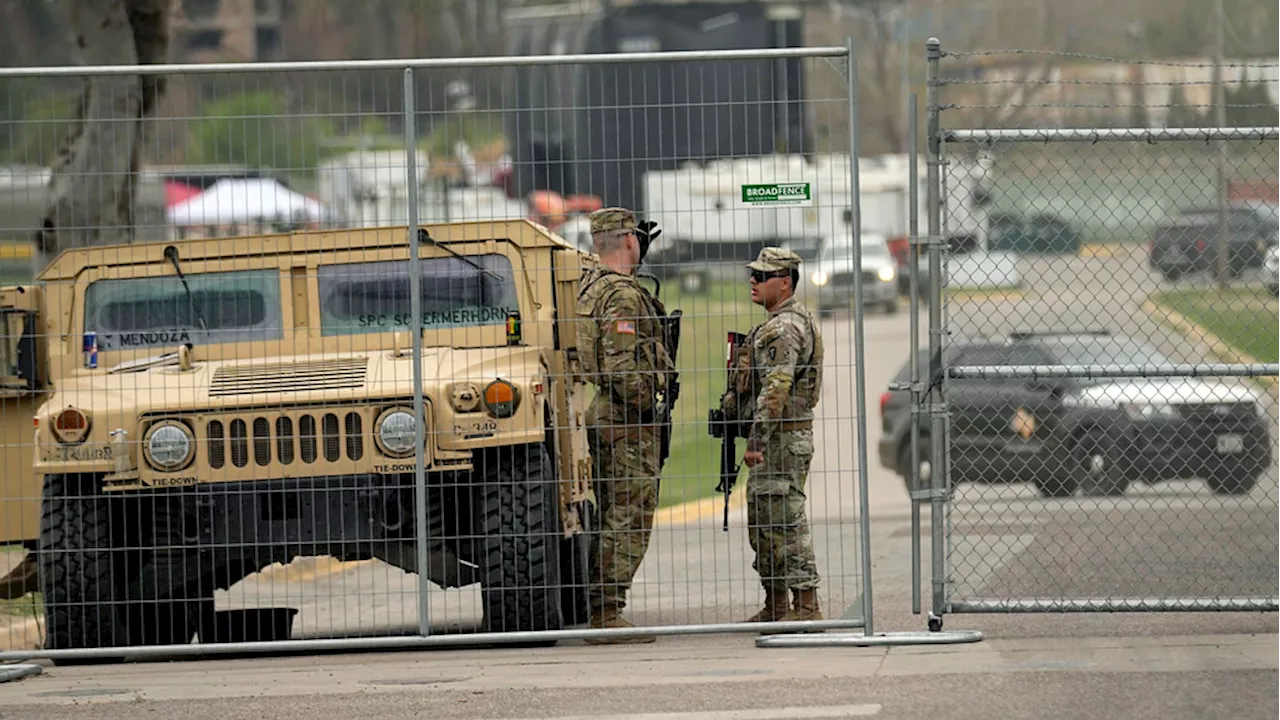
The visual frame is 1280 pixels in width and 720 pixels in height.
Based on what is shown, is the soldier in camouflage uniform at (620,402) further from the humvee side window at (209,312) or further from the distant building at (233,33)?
the distant building at (233,33)

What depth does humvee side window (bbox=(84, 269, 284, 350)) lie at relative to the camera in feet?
29.7

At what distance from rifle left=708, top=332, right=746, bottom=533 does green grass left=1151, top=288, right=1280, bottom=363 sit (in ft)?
7.36

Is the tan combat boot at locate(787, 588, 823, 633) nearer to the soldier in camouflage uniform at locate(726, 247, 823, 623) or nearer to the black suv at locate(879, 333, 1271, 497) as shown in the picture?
the soldier in camouflage uniform at locate(726, 247, 823, 623)

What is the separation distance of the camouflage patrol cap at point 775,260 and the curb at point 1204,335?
202 centimetres

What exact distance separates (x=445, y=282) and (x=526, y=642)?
5.71ft

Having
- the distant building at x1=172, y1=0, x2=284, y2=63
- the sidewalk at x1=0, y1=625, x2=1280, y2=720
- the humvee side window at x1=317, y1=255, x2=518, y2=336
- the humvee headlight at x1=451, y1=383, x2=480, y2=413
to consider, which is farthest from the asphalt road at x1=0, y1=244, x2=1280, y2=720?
the distant building at x1=172, y1=0, x2=284, y2=63

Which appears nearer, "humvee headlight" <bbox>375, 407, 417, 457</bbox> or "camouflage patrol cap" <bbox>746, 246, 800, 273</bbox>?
"humvee headlight" <bbox>375, 407, 417, 457</bbox>

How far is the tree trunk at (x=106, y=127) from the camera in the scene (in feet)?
42.1

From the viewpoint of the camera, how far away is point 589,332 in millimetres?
8523

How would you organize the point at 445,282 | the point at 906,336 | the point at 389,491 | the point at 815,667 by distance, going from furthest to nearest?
the point at 906,336
the point at 445,282
the point at 389,491
the point at 815,667

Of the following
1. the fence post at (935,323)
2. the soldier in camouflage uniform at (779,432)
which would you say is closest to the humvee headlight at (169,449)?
the soldier in camouflage uniform at (779,432)

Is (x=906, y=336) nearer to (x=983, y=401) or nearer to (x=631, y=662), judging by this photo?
(x=983, y=401)

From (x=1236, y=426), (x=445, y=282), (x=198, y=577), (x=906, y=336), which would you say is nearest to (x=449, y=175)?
(x=445, y=282)

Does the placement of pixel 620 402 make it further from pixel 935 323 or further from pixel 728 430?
pixel 935 323
